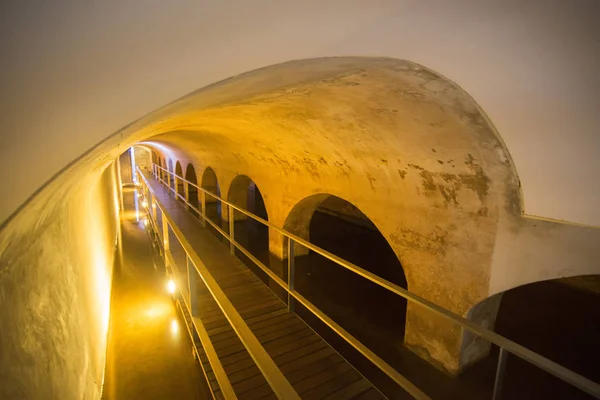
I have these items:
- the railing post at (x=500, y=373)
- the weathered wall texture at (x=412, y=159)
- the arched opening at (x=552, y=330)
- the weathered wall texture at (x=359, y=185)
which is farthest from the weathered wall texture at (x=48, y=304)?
the arched opening at (x=552, y=330)

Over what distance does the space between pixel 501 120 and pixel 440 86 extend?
0.51m

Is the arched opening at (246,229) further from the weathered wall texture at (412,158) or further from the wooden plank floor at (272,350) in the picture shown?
the weathered wall texture at (412,158)

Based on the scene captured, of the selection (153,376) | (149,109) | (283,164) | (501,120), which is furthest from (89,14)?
(283,164)

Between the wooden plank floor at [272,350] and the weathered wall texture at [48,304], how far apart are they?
3.74ft

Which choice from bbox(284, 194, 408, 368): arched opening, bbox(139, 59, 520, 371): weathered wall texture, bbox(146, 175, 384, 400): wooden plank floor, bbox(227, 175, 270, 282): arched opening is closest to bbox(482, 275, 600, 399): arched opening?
bbox(139, 59, 520, 371): weathered wall texture

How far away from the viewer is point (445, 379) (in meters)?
3.63

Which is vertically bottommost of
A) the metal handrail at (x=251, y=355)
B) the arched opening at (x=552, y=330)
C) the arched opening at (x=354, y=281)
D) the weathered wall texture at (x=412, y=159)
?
the arched opening at (x=552, y=330)

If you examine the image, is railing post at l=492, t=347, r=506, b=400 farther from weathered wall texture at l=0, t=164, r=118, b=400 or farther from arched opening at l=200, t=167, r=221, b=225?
arched opening at l=200, t=167, r=221, b=225

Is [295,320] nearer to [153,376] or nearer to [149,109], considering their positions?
[153,376]

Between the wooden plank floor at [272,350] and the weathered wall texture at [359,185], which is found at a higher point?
the weathered wall texture at [359,185]

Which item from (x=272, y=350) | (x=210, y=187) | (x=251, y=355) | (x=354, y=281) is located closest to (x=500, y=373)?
(x=251, y=355)

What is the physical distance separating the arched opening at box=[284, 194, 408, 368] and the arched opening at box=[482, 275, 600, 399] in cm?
139

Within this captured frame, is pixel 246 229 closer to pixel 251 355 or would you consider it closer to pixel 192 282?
pixel 192 282

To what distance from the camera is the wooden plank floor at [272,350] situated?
2523 mm
